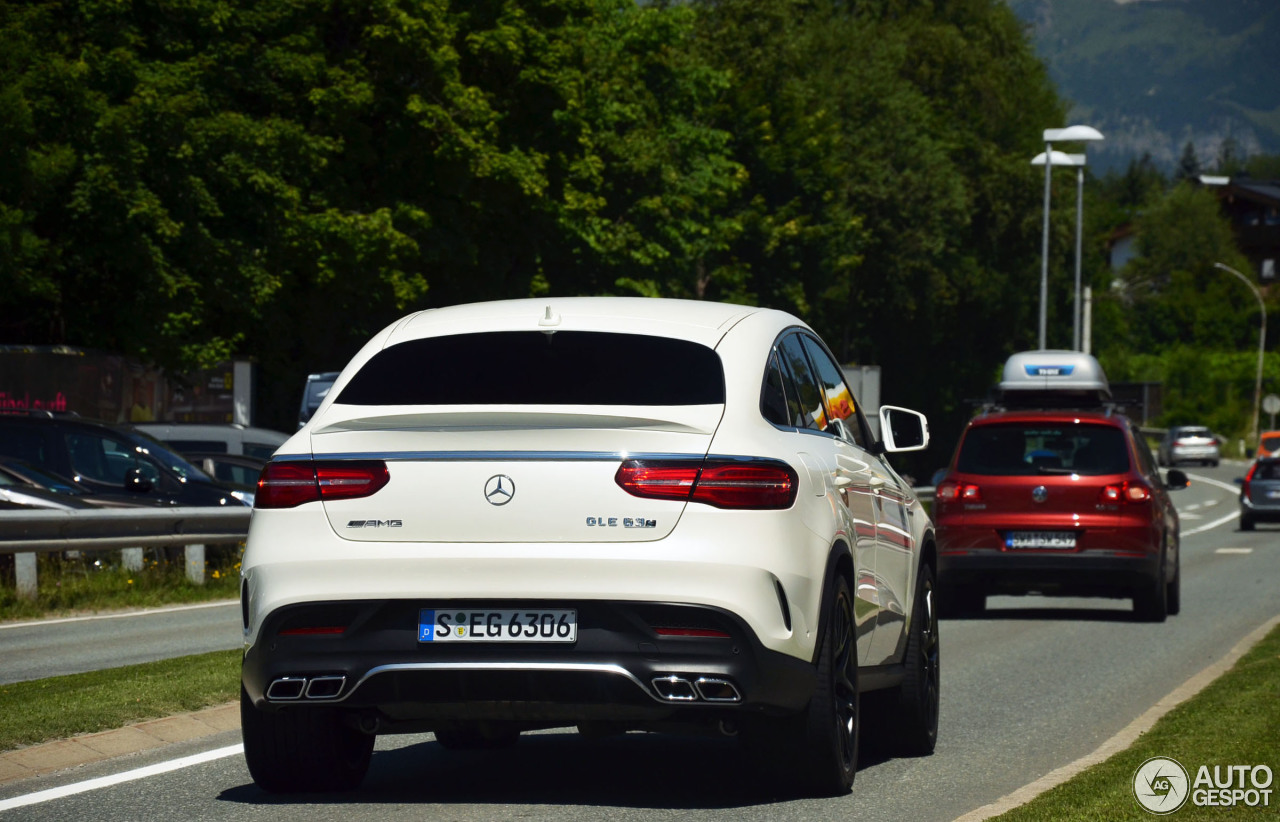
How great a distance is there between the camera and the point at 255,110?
36531 mm

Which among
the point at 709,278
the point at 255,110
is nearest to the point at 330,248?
the point at 255,110

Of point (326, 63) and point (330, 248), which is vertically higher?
point (326, 63)

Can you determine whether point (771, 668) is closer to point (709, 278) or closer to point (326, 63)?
point (326, 63)

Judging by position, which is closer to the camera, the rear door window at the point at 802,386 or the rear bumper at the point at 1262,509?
the rear door window at the point at 802,386

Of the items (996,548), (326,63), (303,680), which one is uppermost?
(326,63)

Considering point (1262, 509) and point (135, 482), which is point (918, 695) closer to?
point (135, 482)

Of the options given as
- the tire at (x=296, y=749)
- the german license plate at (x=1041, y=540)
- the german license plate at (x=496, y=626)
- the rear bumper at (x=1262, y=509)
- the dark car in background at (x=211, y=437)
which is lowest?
the rear bumper at (x=1262, y=509)

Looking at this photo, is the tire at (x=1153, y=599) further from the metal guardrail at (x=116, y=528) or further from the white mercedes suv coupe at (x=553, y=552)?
the white mercedes suv coupe at (x=553, y=552)

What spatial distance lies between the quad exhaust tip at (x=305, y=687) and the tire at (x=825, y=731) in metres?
1.44

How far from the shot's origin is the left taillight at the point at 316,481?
6.89 meters

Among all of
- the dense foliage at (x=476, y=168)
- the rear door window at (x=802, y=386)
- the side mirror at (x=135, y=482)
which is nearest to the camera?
the rear door window at (x=802, y=386)

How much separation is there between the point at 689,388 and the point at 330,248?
29.5 meters

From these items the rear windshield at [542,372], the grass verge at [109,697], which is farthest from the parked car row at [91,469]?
the rear windshield at [542,372]

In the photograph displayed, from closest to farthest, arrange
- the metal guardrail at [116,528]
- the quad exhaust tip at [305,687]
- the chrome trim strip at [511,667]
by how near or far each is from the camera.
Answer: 1. the chrome trim strip at [511,667]
2. the quad exhaust tip at [305,687]
3. the metal guardrail at [116,528]
